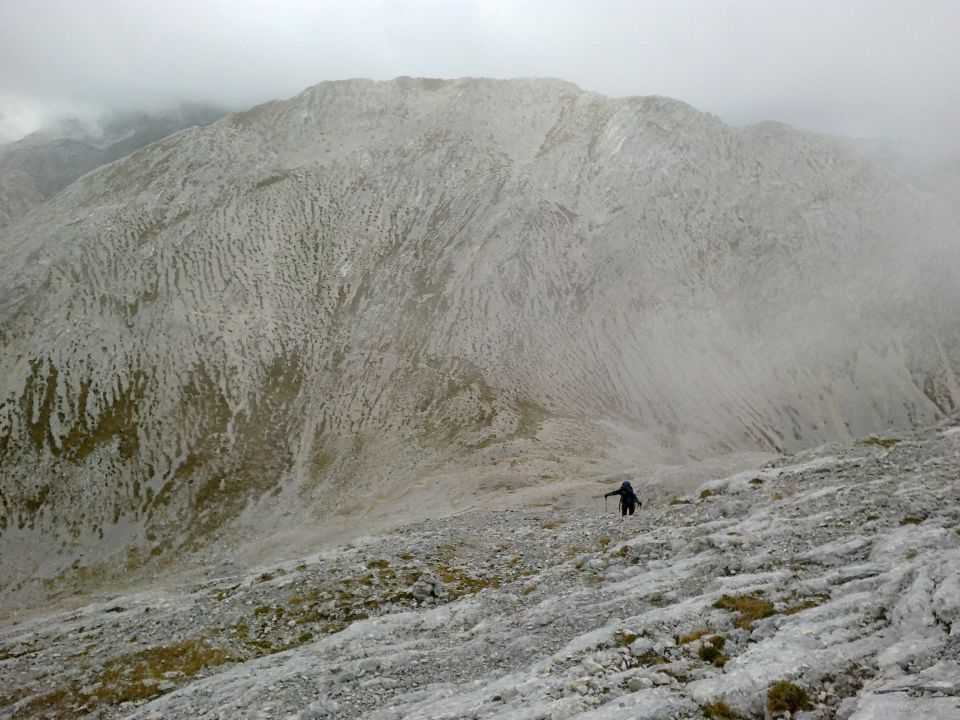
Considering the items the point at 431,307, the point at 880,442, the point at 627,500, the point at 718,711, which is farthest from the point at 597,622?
the point at 431,307

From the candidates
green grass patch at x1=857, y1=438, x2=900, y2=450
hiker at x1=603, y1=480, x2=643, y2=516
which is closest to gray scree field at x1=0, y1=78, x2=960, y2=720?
hiker at x1=603, y1=480, x2=643, y2=516

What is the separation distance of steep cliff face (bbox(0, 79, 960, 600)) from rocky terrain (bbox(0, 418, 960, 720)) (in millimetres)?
40608

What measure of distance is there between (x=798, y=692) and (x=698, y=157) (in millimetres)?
137365

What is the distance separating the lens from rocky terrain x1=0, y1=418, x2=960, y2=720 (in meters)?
15.4

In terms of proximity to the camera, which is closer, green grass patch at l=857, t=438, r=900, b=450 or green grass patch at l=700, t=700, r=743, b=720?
green grass patch at l=700, t=700, r=743, b=720

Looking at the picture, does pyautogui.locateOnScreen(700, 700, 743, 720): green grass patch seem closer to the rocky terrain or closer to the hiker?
the rocky terrain

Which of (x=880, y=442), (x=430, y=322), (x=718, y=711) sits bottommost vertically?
(x=718, y=711)

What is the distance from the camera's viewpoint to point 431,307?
111312 millimetres

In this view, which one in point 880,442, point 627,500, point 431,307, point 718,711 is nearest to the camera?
point 718,711

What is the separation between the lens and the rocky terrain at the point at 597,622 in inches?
605

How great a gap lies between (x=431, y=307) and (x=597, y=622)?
92791 mm

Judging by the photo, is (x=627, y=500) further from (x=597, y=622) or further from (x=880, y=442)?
(x=597, y=622)

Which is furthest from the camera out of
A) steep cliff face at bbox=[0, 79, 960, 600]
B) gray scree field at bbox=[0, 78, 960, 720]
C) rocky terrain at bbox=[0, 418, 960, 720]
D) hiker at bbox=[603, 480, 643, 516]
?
steep cliff face at bbox=[0, 79, 960, 600]

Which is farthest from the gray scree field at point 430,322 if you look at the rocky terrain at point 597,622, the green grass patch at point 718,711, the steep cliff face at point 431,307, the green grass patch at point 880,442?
the green grass patch at point 718,711
